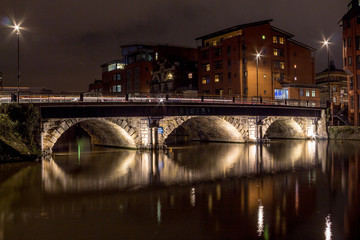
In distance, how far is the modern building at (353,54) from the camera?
2891 inches

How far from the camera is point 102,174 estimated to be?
32.7 metres

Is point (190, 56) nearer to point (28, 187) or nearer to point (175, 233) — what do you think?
point (28, 187)

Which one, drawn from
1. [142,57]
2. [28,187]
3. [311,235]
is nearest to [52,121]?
[28,187]

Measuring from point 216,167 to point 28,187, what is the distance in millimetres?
17675

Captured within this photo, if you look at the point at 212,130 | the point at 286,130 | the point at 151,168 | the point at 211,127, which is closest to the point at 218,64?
the point at 286,130

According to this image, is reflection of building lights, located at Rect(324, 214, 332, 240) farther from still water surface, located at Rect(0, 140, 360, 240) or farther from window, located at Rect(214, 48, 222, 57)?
window, located at Rect(214, 48, 222, 57)

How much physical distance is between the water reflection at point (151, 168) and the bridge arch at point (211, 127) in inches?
245

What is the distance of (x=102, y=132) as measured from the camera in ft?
194

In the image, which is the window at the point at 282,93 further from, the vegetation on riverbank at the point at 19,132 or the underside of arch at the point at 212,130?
the vegetation on riverbank at the point at 19,132

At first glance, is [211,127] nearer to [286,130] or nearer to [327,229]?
[286,130]

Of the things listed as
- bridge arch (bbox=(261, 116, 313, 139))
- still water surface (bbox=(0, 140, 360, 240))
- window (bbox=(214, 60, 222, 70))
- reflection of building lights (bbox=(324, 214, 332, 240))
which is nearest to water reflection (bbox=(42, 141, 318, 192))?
still water surface (bbox=(0, 140, 360, 240))

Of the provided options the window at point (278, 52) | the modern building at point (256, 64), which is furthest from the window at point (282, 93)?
the window at point (278, 52)

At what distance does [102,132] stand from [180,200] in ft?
128

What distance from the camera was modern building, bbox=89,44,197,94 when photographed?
103 metres
